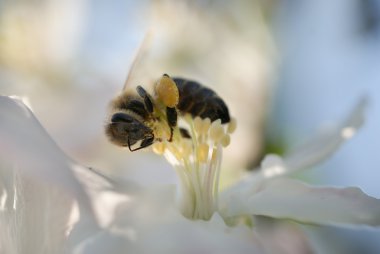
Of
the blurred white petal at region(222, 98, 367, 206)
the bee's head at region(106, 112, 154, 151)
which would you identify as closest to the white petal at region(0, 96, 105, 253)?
the bee's head at region(106, 112, 154, 151)

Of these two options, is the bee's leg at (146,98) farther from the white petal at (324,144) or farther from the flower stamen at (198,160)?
the white petal at (324,144)

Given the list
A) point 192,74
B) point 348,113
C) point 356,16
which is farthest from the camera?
point 192,74

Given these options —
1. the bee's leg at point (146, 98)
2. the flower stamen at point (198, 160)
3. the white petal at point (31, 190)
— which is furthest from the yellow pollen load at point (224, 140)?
the white petal at point (31, 190)

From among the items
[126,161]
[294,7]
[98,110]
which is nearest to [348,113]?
[126,161]

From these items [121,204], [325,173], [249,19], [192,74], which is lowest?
[325,173]

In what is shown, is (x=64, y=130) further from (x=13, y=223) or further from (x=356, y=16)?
(x=13, y=223)

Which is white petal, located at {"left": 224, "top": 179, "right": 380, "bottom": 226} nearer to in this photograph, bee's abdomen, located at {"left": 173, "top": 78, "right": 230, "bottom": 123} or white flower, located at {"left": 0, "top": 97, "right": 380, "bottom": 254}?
white flower, located at {"left": 0, "top": 97, "right": 380, "bottom": 254}
